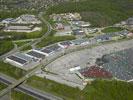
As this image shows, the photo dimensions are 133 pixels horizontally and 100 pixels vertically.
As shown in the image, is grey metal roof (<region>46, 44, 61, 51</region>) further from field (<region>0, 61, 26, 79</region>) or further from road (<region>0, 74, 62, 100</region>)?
road (<region>0, 74, 62, 100</region>)

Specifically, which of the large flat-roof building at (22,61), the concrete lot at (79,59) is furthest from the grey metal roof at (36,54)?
the concrete lot at (79,59)

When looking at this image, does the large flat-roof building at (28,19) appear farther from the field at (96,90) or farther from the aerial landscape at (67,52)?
the field at (96,90)

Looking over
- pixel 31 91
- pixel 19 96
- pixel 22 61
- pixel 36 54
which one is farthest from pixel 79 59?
pixel 19 96

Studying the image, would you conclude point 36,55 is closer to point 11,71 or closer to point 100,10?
point 11,71

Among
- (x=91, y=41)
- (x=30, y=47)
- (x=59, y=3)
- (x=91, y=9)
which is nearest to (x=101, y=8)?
(x=91, y=9)

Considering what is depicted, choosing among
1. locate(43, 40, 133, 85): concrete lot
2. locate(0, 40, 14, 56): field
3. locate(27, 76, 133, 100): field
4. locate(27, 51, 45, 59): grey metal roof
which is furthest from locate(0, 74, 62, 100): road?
locate(0, 40, 14, 56): field

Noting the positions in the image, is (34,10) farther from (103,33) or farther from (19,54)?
(19,54)

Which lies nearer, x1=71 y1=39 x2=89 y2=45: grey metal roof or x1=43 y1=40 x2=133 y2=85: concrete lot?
x1=43 y1=40 x2=133 y2=85: concrete lot
